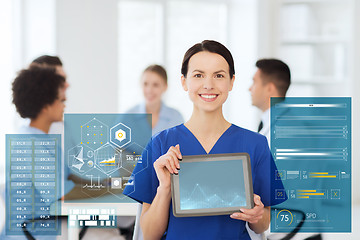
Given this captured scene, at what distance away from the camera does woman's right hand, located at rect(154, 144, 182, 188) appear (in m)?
1.15

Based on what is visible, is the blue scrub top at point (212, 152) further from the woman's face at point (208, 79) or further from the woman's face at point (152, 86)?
the woman's face at point (152, 86)

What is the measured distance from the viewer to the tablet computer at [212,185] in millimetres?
1145

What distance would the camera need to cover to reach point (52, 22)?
3.21 m

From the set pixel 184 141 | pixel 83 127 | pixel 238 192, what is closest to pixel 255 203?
pixel 238 192

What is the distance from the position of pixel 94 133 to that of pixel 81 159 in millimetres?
93

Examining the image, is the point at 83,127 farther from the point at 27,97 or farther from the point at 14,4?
the point at 14,4

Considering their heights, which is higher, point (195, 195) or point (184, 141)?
point (184, 141)

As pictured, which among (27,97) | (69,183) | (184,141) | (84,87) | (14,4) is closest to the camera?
(184,141)

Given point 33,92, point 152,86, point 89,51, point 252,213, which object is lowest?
point 252,213

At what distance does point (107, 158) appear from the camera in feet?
4.52

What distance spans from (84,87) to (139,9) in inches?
43.2

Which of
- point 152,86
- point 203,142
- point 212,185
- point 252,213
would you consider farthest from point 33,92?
point 152,86
